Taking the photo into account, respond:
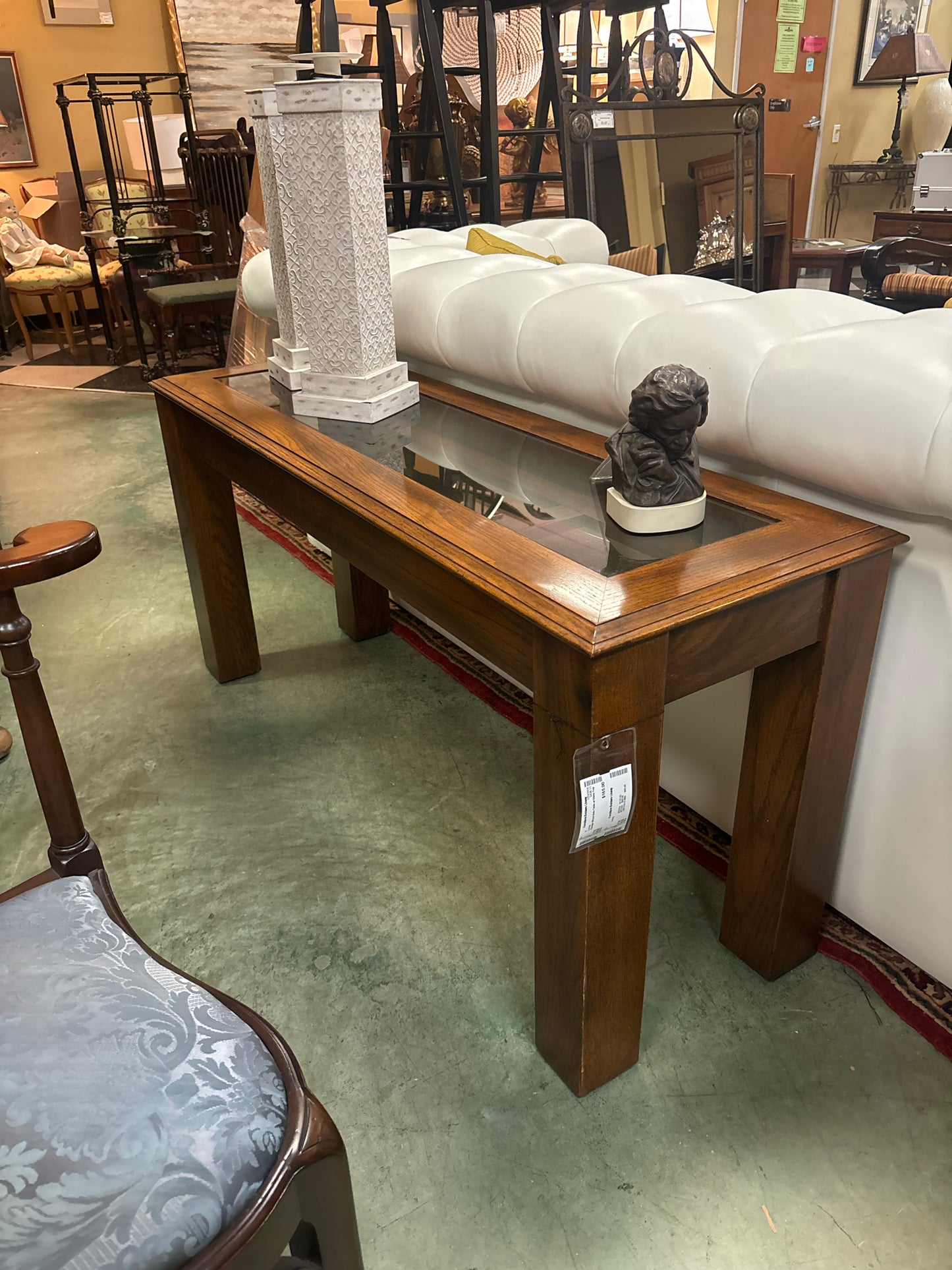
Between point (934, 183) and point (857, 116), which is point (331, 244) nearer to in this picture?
point (934, 183)

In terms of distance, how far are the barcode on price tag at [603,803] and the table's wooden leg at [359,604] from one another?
1324mm

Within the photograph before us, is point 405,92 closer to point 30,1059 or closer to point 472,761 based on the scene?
point 472,761

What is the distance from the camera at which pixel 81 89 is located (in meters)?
5.95

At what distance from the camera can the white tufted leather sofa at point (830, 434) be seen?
97 cm

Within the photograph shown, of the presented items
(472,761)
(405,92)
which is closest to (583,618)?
(472,761)

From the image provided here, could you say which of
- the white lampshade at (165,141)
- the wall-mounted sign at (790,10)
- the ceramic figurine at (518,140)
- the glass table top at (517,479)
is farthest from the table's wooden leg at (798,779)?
the wall-mounted sign at (790,10)

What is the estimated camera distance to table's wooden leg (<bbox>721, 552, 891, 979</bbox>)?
3.43ft

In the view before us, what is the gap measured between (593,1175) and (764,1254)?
198 millimetres

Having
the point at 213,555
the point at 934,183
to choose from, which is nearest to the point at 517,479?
the point at 213,555

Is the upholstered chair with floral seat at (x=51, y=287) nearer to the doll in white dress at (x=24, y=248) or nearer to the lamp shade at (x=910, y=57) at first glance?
the doll in white dress at (x=24, y=248)

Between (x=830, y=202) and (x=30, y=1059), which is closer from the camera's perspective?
(x=30, y=1059)

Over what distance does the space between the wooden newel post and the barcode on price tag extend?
0.54m

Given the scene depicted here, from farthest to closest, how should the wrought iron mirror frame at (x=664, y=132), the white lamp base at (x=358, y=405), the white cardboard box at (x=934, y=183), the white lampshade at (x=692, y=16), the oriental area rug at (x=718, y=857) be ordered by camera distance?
the white lampshade at (x=692, y=16)
the white cardboard box at (x=934, y=183)
the wrought iron mirror frame at (x=664, y=132)
the white lamp base at (x=358, y=405)
the oriental area rug at (x=718, y=857)

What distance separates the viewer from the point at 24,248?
5.44 metres
